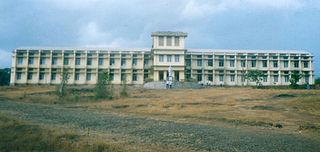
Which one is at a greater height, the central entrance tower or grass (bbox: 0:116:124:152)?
the central entrance tower

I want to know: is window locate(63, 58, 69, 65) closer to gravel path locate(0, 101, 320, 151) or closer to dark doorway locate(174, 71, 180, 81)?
dark doorway locate(174, 71, 180, 81)

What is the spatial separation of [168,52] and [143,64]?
6.46 meters

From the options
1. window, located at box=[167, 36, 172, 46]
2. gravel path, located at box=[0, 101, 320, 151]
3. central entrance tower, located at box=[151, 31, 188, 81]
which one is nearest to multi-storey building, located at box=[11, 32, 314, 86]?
window, located at box=[167, 36, 172, 46]

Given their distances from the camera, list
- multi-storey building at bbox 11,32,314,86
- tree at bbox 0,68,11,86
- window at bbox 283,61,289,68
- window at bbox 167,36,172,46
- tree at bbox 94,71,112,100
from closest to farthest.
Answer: tree at bbox 94,71,112,100
window at bbox 167,36,172,46
multi-storey building at bbox 11,32,314,86
window at bbox 283,61,289,68
tree at bbox 0,68,11,86

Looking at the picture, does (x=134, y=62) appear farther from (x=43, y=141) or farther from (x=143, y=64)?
(x=43, y=141)

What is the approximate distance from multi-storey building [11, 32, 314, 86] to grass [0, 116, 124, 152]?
3091 centimetres

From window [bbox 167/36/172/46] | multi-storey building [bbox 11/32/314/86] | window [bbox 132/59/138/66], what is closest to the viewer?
Answer: window [bbox 167/36/172/46]

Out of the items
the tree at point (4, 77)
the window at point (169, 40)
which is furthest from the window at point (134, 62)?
the tree at point (4, 77)

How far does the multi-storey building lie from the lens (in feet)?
127

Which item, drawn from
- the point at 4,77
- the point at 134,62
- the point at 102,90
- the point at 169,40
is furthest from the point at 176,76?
the point at 4,77

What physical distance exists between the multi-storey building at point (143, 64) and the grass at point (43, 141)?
A: 30907mm

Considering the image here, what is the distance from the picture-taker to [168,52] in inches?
1432

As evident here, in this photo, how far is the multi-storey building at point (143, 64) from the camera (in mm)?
38844

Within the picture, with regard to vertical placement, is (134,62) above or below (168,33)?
below
